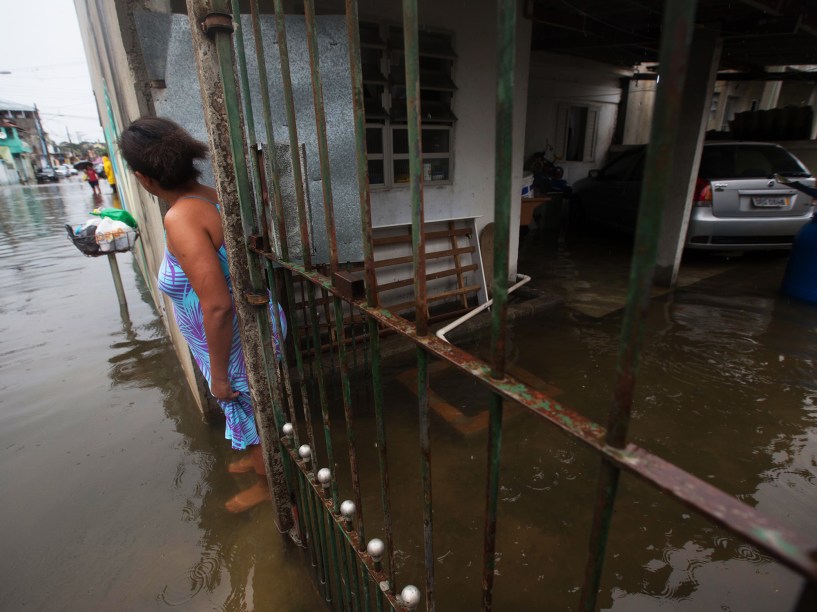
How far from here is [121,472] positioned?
2645 millimetres

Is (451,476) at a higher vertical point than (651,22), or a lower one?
lower

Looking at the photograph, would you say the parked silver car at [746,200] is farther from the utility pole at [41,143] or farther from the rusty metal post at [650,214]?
the utility pole at [41,143]

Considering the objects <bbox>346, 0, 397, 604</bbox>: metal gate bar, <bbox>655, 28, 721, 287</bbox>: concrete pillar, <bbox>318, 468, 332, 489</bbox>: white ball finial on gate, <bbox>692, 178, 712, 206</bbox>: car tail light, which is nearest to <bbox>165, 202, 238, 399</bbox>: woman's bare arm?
<bbox>318, 468, 332, 489</bbox>: white ball finial on gate

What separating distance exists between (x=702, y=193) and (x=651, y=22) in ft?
7.28

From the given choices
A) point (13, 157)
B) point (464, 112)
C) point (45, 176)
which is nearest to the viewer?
point (464, 112)

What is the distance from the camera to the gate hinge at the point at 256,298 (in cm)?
162

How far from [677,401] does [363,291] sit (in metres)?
3.03

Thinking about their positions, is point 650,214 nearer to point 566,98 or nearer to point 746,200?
point 746,200

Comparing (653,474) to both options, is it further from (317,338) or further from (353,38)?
(317,338)

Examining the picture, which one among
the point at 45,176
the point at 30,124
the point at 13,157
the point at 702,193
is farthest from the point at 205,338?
the point at 30,124

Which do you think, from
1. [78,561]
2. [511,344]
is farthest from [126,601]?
[511,344]

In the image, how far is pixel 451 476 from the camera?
8.30 ft

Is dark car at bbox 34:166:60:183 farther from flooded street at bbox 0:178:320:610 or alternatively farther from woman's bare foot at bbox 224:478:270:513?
woman's bare foot at bbox 224:478:270:513

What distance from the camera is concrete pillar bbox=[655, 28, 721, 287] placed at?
4.88 m
